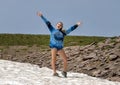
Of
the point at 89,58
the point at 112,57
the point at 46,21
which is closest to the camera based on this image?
the point at 46,21

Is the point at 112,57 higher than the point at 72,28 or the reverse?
the reverse

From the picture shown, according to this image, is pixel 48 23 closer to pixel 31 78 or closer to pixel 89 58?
pixel 31 78

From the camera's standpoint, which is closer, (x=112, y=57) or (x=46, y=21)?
(x=46, y=21)

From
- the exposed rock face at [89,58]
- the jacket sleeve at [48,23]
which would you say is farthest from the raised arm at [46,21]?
the exposed rock face at [89,58]

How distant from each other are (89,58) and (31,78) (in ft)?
32.2

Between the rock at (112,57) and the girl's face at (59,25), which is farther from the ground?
the girl's face at (59,25)

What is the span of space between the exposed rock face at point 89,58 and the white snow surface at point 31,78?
3835 millimetres

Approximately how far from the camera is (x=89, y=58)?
32.3 m

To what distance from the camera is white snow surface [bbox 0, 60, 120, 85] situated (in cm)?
2195

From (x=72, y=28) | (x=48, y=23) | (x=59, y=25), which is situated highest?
(x=48, y=23)

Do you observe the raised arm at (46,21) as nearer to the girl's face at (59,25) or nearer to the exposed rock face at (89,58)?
the girl's face at (59,25)

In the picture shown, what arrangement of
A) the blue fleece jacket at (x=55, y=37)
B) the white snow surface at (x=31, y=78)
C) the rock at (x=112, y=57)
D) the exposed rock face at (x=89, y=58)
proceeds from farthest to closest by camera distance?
the rock at (x=112, y=57), the exposed rock face at (x=89, y=58), the blue fleece jacket at (x=55, y=37), the white snow surface at (x=31, y=78)

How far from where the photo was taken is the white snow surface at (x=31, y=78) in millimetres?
21955

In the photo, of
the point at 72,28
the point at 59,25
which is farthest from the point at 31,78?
the point at 72,28
